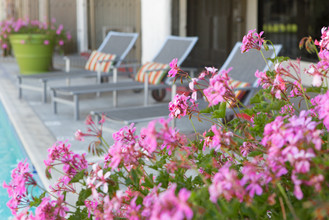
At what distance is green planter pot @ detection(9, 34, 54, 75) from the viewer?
9.45m

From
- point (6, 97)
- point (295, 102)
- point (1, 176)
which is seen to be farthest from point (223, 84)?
point (6, 97)

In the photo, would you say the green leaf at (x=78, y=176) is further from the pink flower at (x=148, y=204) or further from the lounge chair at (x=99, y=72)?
the lounge chair at (x=99, y=72)

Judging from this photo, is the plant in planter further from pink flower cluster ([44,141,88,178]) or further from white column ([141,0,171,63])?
pink flower cluster ([44,141,88,178])

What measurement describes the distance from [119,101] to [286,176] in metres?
5.82

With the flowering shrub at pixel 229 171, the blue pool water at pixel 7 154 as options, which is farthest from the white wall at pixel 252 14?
the flowering shrub at pixel 229 171

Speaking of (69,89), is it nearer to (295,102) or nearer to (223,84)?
(295,102)

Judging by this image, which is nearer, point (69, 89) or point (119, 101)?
point (69, 89)

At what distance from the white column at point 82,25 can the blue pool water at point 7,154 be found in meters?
5.48

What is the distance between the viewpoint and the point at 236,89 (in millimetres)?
4660

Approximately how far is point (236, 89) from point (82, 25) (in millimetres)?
7742

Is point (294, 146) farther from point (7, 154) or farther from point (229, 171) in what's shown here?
point (7, 154)

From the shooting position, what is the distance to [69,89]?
5.91 metres

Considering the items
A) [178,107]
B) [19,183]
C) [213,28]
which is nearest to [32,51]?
[213,28]

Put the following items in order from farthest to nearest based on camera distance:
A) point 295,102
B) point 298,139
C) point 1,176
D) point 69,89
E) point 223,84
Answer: point 69,89 → point 1,176 → point 295,102 → point 223,84 → point 298,139
